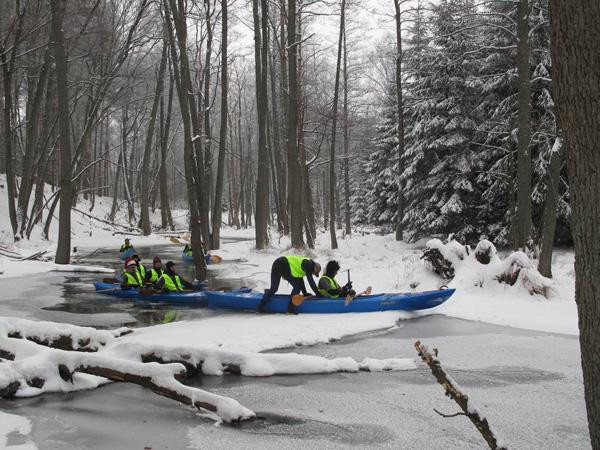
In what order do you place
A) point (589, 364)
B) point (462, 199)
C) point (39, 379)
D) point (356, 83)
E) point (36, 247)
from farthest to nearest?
point (356, 83) < point (36, 247) < point (462, 199) < point (39, 379) < point (589, 364)

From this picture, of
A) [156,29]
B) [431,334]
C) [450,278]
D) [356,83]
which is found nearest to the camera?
[431,334]

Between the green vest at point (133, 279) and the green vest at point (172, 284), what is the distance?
0.81m

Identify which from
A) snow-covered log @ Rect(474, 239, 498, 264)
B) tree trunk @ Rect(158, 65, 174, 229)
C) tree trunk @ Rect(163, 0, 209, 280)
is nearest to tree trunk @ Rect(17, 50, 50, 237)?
tree trunk @ Rect(158, 65, 174, 229)

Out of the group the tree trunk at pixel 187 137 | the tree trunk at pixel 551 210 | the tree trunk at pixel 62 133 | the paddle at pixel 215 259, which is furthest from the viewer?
the paddle at pixel 215 259

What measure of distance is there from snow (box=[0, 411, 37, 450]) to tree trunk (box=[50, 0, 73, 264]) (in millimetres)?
12830

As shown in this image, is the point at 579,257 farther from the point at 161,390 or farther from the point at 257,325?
the point at 257,325

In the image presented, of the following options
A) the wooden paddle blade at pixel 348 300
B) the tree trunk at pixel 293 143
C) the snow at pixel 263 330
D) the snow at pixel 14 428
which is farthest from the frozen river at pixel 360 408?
the tree trunk at pixel 293 143

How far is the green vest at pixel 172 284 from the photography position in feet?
40.7

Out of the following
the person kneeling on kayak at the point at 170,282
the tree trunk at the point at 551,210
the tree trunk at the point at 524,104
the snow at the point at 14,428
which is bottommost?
the snow at the point at 14,428

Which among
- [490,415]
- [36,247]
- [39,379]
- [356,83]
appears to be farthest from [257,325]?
[356,83]

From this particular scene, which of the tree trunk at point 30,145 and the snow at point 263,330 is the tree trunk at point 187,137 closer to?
the snow at point 263,330

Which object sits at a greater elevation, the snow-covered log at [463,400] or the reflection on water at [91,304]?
the snow-covered log at [463,400]

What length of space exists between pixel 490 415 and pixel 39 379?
464cm

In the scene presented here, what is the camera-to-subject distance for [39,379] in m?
5.64
